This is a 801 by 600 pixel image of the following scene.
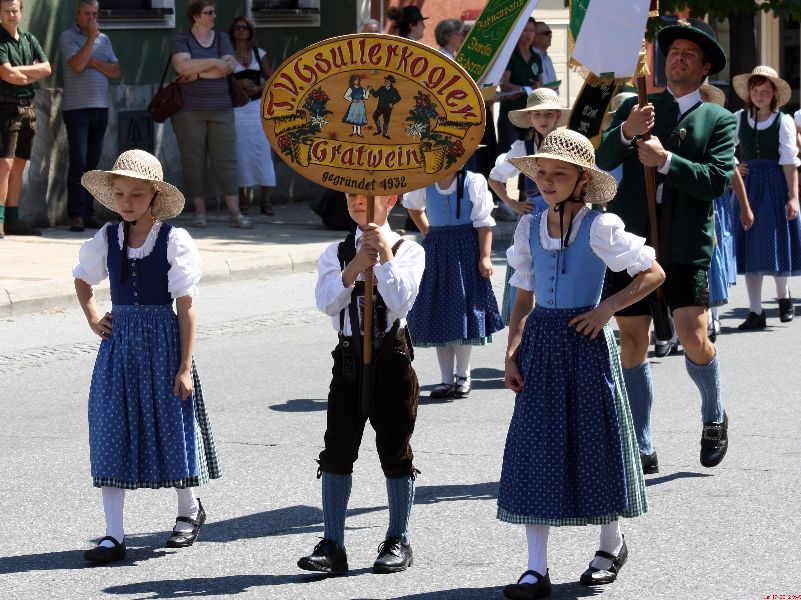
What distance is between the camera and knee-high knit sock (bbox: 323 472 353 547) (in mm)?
6098

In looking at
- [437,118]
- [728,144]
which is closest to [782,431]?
[728,144]

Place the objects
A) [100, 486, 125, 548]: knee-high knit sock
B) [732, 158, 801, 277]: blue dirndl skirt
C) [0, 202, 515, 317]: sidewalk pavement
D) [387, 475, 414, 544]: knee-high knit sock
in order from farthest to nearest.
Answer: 1. [0, 202, 515, 317]: sidewalk pavement
2. [732, 158, 801, 277]: blue dirndl skirt
3. [100, 486, 125, 548]: knee-high knit sock
4. [387, 475, 414, 544]: knee-high knit sock

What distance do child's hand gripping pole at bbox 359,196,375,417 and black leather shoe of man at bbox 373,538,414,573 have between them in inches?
19.5

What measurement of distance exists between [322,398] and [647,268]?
12.5 feet

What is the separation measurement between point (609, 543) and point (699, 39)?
2572 millimetres

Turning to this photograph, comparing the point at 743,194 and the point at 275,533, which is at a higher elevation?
the point at 743,194

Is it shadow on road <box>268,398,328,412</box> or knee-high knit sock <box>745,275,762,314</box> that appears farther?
knee-high knit sock <box>745,275,762,314</box>

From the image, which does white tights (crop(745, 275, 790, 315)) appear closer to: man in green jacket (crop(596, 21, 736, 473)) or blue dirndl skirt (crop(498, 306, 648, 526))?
man in green jacket (crop(596, 21, 736, 473))

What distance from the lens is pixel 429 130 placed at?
607cm

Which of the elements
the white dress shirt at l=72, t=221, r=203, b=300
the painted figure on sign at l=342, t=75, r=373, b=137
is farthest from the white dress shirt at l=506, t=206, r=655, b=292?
the white dress shirt at l=72, t=221, r=203, b=300

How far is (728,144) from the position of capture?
750 centimetres

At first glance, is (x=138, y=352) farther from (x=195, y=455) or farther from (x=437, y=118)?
(x=437, y=118)

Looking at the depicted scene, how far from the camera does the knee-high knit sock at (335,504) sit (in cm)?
610

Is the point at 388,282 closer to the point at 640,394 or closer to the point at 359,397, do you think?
the point at 359,397
